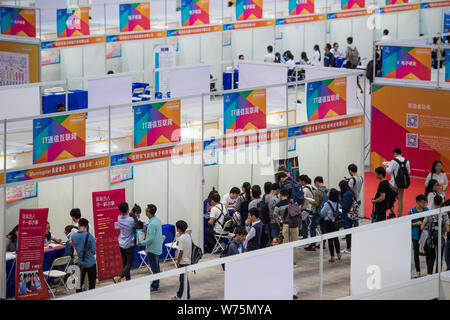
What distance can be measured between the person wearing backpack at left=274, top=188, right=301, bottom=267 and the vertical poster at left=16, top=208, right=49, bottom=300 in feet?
9.82

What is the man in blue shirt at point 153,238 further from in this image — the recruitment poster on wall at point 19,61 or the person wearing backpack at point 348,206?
the recruitment poster on wall at point 19,61

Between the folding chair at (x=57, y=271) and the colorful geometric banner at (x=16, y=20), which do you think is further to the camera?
the colorful geometric banner at (x=16, y=20)

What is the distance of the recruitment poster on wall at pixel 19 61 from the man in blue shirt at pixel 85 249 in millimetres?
5837

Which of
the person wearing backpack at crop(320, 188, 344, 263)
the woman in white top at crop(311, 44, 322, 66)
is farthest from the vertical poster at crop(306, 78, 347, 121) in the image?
the woman in white top at crop(311, 44, 322, 66)

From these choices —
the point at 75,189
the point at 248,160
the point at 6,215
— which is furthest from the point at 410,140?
the point at 6,215

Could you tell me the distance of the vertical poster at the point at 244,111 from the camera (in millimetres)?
12500

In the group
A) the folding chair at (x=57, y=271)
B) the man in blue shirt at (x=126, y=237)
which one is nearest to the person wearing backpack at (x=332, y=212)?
the man in blue shirt at (x=126, y=237)

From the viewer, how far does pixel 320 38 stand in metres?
25.1

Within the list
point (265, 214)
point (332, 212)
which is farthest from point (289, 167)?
point (265, 214)

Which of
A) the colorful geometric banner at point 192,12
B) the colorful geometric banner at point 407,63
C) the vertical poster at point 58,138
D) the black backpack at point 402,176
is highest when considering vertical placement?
the colorful geometric banner at point 192,12

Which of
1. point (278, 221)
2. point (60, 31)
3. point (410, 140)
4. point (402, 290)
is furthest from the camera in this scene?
point (60, 31)

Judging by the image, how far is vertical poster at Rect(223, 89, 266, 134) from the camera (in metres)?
12.5
